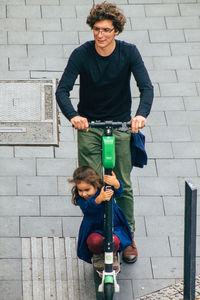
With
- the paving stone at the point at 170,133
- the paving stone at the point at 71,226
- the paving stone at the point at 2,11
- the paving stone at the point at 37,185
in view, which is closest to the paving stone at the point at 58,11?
the paving stone at the point at 2,11

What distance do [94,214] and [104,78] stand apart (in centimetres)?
111

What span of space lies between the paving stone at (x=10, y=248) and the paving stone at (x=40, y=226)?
0.12m

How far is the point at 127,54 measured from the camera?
604cm

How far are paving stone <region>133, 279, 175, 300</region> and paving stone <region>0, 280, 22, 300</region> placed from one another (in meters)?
0.99

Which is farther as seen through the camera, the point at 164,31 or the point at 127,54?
the point at 164,31

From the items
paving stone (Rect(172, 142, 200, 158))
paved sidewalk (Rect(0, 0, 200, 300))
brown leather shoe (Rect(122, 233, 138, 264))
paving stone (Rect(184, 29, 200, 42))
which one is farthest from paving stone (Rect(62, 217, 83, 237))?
paving stone (Rect(184, 29, 200, 42))

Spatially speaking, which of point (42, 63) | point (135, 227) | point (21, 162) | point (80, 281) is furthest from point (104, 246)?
point (42, 63)

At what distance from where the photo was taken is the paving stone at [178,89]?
8.74 m

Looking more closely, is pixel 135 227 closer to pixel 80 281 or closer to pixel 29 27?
pixel 80 281

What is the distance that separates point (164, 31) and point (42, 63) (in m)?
1.75

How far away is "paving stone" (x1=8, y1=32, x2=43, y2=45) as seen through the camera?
9.37 metres

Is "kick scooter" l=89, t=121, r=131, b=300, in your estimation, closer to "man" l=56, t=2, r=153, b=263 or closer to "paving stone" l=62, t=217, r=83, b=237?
"man" l=56, t=2, r=153, b=263

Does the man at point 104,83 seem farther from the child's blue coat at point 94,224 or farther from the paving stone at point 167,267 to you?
the paving stone at point 167,267

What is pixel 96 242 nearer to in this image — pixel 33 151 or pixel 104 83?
pixel 104 83
